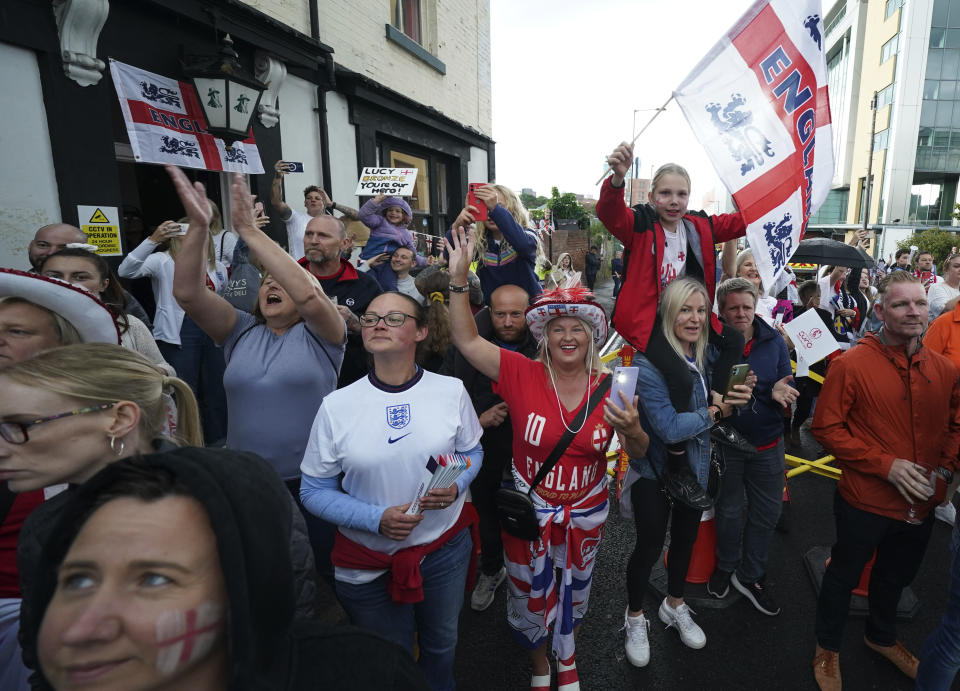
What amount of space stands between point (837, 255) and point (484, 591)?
588 cm

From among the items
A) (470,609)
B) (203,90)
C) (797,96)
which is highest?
(203,90)

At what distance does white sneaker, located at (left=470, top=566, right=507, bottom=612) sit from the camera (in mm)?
Answer: 3272

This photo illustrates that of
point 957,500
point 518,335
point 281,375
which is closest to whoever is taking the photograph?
point 957,500

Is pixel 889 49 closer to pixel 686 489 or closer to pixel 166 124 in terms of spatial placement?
pixel 166 124

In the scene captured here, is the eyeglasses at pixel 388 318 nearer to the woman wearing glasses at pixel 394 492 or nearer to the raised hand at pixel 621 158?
the woman wearing glasses at pixel 394 492

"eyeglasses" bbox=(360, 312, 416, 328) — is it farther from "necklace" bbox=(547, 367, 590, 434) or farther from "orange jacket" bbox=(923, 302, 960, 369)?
"orange jacket" bbox=(923, 302, 960, 369)

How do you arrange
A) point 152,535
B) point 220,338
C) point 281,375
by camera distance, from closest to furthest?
point 152,535 → point 281,375 → point 220,338

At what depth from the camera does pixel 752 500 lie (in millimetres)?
3254

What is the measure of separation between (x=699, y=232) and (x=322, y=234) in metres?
2.53

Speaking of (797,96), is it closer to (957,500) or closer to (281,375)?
(957,500)

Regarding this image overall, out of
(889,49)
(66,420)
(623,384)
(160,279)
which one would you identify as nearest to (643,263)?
(623,384)

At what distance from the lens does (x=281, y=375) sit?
7.99 feet

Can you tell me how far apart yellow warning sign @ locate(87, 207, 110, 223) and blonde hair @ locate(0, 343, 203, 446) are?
3867 mm

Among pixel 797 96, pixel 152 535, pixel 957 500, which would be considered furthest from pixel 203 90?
pixel 957 500
